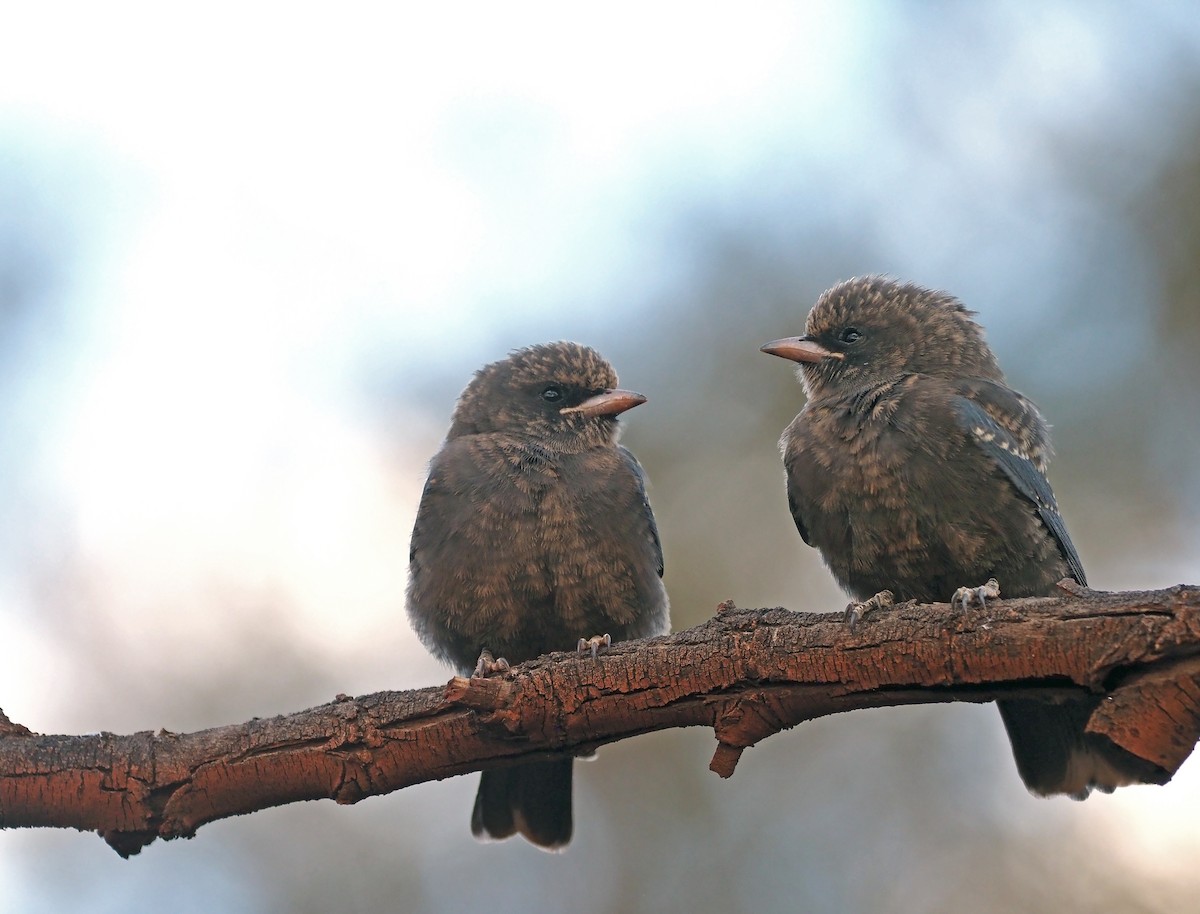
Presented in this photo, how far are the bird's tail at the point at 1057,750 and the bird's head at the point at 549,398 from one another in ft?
8.29

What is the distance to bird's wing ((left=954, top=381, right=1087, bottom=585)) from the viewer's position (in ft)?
19.7

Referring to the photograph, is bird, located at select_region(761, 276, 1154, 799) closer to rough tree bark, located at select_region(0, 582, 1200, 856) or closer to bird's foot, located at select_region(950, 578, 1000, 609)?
bird's foot, located at select_region(950, 578, 1000, 609)

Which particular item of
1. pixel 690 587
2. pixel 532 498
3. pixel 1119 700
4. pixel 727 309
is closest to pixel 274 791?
pixel 532 498

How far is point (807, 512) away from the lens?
6.33 meters

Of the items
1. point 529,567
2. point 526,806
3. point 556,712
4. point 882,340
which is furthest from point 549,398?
point 556,712

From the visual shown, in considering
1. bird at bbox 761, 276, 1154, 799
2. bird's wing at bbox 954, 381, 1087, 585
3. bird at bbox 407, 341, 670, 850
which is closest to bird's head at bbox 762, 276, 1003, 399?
bird at bbox 761, 276, 1154, 799

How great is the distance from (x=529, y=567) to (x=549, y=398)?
4.24 feet

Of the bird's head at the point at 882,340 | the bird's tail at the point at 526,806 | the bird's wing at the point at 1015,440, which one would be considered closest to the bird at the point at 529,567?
the bird's tail at the point at 526,806

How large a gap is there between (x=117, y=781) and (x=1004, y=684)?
322 centimetres

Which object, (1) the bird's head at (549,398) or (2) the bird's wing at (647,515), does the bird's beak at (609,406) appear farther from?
(2) the bird's wing at (647,515)

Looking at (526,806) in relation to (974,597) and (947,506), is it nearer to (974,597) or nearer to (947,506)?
(947,506)

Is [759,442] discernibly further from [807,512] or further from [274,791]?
[274,791]

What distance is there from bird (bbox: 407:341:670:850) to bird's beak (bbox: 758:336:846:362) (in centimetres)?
97

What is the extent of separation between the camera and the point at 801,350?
22.8 ft
